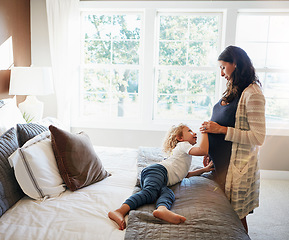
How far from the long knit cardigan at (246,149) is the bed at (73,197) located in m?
0.14

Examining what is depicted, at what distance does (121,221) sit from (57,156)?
0.70 meters

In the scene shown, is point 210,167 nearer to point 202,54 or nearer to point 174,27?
point 202,54

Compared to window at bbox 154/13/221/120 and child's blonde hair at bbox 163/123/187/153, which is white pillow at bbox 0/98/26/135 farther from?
window at bbox 154/13/221/120

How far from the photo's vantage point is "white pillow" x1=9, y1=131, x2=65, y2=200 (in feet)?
5.62

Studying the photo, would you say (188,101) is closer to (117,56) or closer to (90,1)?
(117,56)

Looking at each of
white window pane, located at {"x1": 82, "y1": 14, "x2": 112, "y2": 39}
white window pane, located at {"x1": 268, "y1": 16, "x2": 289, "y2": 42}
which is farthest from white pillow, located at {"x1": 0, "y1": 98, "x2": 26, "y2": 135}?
white window pane, located at {"x1": 268, "y1": 16, "x2": 289, "y2": 42}

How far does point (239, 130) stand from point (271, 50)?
103 inches

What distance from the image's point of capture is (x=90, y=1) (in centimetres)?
379

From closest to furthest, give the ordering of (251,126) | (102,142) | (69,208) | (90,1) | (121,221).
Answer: (121,221), (69,208), (251,126), (90,1), (102,142)

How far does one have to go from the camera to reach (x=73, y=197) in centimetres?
177

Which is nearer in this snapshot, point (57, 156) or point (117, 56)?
point (57, 156)

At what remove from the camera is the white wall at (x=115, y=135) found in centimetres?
383

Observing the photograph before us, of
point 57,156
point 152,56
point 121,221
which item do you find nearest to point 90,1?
point 152,56

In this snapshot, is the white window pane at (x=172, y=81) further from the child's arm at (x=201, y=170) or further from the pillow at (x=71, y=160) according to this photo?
the pillow at (x=71, y=160)
